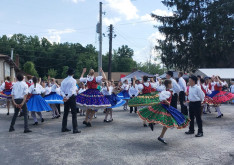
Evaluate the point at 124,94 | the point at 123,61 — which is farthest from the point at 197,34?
the point at 123,61

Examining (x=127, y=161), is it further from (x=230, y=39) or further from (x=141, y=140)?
(x=230, y=39)

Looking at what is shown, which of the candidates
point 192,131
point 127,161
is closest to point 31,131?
point 127,161

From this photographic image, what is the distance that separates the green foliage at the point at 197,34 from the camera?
30859mm

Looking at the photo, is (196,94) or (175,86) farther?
(175,86)

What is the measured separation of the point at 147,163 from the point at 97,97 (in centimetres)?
443

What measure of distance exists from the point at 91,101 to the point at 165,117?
134 inches

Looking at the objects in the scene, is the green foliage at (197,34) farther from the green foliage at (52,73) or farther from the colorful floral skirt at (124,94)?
the green foliage at (52,73)

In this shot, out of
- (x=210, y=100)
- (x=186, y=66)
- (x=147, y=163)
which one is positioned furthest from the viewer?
(x=186, y=66)

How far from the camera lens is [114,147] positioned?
246 inches

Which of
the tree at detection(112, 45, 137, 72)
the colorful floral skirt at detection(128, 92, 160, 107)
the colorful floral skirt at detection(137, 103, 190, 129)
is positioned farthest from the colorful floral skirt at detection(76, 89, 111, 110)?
the tree at detection(112, 45, 137, 72)

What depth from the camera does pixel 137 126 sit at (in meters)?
9.38

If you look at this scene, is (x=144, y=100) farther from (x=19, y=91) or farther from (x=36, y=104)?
(x=19, y=91)

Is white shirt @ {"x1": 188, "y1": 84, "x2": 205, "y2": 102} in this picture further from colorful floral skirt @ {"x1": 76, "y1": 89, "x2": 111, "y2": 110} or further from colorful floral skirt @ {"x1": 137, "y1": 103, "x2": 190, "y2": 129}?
colorful floral skirt @ {"x1": 76, "y1": 89, "x2": 111, "y2": 110}

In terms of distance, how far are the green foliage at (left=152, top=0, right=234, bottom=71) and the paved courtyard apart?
981 inches
